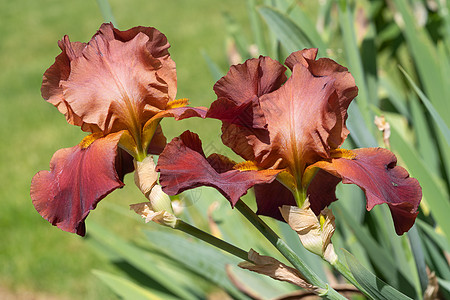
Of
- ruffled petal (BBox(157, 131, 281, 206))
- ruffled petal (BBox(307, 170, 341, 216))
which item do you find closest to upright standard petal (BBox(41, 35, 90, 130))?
ruffled petal (BBox(157, 131, 281, 206))

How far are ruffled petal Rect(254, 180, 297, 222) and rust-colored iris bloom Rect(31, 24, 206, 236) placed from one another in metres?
0.10

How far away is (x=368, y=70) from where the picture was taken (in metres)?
1.16

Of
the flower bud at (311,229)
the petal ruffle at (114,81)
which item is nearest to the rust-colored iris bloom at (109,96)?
the petal ruffle at (114,81)

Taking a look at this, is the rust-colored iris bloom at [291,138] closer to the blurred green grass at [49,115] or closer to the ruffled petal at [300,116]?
the ruffled petal at [300,116]

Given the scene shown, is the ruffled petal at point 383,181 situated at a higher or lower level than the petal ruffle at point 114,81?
lower

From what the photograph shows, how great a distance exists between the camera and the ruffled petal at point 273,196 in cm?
48

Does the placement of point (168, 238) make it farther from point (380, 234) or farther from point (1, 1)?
point (1, 1)

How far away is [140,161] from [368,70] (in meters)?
0.82

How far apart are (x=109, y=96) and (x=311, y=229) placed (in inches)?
7.6

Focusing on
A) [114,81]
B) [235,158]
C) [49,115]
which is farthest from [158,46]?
[49,115]

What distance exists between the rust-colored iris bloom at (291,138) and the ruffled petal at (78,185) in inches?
1.7

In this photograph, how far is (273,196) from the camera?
1.57 feet

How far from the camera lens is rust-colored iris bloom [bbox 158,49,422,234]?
0.41 meters

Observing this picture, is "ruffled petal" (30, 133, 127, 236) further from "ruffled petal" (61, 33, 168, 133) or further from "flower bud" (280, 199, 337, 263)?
"flower bud" (280, 199, 337, 263)
